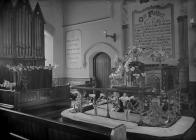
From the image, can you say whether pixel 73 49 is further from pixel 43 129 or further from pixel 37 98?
pixel 43 129

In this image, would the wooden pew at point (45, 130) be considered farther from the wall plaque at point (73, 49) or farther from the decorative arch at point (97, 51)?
the wall plaque at point (73, 49)

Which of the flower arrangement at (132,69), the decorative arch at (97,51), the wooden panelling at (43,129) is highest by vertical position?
the decorative arch at (97,51)

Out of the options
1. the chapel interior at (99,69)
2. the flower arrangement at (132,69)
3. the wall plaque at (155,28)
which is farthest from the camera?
the wall plaque at (155,28)

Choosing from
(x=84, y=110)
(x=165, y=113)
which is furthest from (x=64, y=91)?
(x=165, y=113)

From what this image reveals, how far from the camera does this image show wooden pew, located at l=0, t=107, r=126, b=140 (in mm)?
1731

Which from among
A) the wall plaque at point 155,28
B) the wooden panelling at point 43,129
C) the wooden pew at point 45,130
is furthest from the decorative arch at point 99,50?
the wooden panelling at point 43,129

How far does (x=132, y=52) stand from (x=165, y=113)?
1.18 m

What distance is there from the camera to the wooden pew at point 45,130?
1731mm

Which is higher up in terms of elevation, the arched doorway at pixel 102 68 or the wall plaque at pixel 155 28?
the wall plaque at pixel 155 28

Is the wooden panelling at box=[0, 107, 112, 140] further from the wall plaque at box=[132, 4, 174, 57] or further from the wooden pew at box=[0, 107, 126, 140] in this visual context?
the wall plaque at box=[132, 4, 174, 57]

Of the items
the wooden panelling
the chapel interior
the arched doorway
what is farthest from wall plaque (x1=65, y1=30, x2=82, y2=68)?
the wooden panelling

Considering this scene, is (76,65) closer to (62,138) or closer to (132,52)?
(132,52)

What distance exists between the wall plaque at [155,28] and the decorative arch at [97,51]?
1103 mm

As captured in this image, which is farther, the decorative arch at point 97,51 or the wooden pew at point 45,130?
the decorative arch at point 97,51
